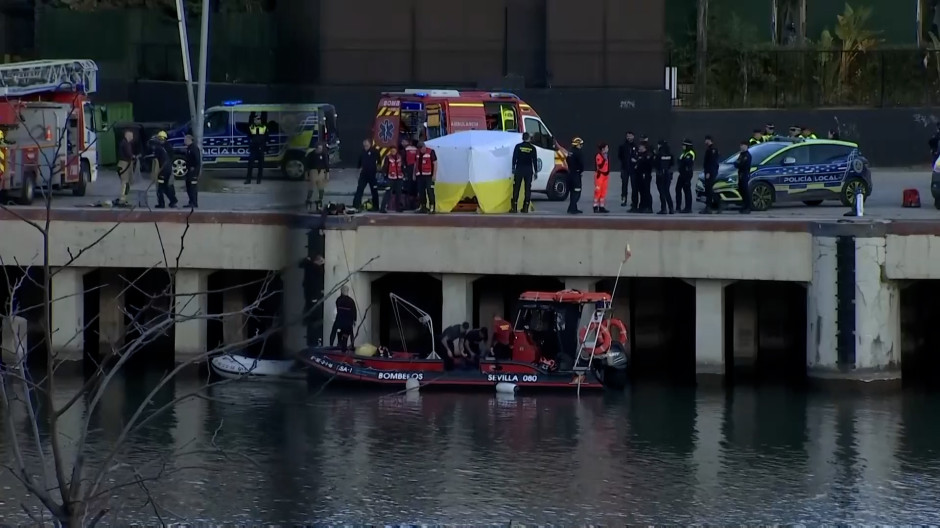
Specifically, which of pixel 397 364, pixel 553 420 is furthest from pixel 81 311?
pixel 553 420

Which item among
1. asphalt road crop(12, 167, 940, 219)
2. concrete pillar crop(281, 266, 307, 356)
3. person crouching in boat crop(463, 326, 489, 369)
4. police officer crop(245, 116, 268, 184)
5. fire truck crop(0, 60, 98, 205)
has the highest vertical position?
fire truck crop(0, 60, 98, 205)

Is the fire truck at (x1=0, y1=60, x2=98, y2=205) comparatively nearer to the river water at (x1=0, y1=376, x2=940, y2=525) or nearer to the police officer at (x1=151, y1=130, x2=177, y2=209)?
the police officer at (x1=151, y1=130, x2=177, y2=209)

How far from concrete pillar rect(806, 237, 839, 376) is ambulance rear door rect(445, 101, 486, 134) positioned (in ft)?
28.3

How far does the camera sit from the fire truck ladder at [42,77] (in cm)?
2958

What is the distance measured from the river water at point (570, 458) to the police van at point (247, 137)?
3.83 metres

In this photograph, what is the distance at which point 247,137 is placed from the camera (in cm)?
2052

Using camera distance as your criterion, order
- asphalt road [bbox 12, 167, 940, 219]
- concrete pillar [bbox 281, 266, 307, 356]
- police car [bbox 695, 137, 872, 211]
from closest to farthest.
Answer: concrete pillar [bbox 281, 266, 307, 356] → asphalt road [bbox 12, 167, 940, 219] → police car [bbox 695, 137, 872, 211]

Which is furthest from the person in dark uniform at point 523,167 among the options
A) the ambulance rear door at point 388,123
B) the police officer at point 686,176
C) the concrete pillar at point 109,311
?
the concrete pillar at point 109,311

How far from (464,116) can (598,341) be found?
7.86 m

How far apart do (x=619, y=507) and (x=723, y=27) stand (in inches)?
1114

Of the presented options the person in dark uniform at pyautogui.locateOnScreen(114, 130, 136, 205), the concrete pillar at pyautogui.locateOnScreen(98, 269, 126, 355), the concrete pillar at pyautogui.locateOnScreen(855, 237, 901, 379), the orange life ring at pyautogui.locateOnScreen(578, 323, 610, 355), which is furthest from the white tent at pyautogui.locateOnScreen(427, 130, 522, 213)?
the concrete pillar at pyautogui.locateOnScreen(855, 237, 901, 379)

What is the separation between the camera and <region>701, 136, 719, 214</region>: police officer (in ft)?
87.6

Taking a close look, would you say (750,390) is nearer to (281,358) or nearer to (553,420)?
(553,420)

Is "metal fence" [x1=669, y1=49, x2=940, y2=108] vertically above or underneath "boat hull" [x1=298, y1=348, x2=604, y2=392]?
above
